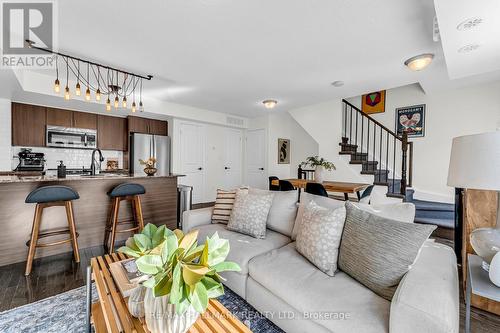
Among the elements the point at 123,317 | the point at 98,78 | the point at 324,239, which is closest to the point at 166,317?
the point at 123,317

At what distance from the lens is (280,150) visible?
20.7ft

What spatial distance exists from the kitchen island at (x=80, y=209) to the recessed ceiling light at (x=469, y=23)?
3.71 meters

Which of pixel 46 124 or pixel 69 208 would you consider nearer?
pixel 69 208

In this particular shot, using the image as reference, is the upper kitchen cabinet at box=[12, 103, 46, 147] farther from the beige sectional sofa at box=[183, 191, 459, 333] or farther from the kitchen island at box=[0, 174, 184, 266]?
the beige sectional sofa at box=[183, 191, 459, 333]

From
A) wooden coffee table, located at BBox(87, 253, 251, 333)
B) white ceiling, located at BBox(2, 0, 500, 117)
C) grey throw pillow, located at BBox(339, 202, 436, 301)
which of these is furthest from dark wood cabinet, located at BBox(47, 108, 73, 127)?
grey throw pillow, located at BBox(339, 202, 436, 301)

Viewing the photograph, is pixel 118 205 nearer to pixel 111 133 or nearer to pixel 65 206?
pixel 65 206

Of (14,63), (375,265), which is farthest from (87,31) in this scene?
(375,265)

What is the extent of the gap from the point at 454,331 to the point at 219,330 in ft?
3.22

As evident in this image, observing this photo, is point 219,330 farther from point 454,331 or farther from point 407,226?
point 407,226

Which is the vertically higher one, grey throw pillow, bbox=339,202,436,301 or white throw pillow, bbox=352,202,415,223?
white throw pillow, bbox=352,202,415,223

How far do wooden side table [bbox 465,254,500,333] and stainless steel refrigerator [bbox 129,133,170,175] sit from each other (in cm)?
476

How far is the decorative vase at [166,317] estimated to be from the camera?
32.4 inches

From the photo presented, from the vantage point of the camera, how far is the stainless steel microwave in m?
4.20

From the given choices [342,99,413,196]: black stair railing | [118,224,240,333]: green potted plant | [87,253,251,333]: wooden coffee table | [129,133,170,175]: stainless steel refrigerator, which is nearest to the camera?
[118,224,240,333]: green potted plant
